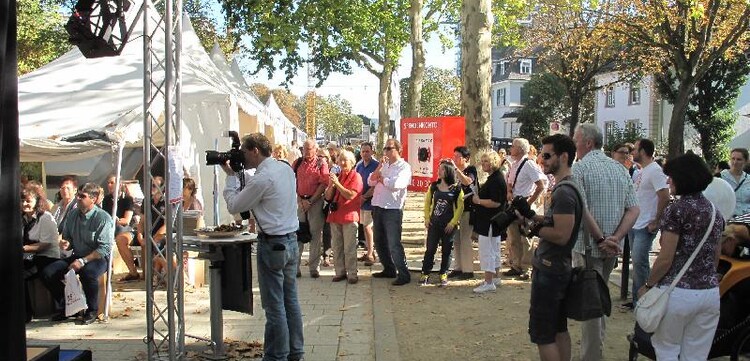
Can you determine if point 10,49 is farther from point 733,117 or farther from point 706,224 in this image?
point 733,117

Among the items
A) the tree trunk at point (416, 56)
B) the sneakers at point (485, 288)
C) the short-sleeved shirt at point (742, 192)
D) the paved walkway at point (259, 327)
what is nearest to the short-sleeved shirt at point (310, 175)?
the paved walkway at point (259, 327)

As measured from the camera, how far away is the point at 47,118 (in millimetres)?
10086

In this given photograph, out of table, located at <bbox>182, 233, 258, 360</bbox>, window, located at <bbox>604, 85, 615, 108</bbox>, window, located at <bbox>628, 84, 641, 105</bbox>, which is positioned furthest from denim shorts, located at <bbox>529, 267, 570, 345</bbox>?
window, located at <bbox>604, 85, 615, 108</bbox>

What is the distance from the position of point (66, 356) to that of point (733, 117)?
35.7m

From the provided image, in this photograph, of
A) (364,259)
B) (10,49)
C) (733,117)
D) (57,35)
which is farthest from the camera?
(733,117)

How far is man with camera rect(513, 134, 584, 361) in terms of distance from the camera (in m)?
4.34

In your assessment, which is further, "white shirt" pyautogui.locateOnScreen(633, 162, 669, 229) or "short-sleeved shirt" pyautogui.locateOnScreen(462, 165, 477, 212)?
"short-sleeved shirt" pyautogui.locateOnScreen(462, 165, 477, 212)

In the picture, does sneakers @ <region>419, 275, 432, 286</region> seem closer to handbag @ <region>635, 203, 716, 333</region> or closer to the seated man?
the seated man

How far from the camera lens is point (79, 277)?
23.9ft

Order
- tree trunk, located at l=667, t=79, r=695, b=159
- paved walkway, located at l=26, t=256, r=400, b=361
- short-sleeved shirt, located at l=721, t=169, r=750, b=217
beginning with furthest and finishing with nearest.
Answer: tree trunk, located at l=667, t=79, r=695, b=159 → short-sleeved shirt, located at l=721, t=169, r=750, b=217 → paved walkway, located at l=26, t=256, r=400, b=361

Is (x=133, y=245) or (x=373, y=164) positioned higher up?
(x=373, y=164)

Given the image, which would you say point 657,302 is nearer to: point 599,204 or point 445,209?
point 599,204

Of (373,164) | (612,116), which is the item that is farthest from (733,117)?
(373,164)

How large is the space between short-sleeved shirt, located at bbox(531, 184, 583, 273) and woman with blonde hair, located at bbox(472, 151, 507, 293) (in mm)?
4047
